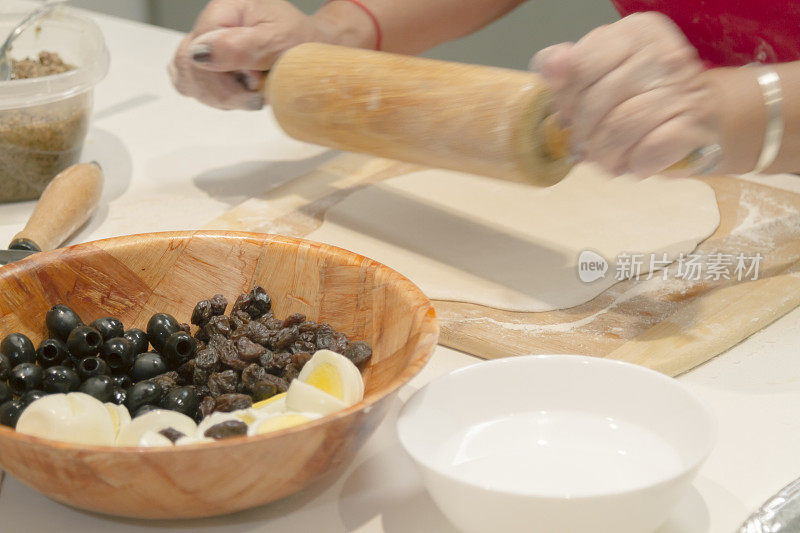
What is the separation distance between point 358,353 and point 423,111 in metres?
0.45

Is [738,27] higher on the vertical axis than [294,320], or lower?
higher

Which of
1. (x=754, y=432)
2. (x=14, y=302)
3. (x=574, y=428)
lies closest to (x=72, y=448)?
(x=14, y=302)

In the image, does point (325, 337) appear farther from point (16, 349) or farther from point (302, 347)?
point (16, 349)

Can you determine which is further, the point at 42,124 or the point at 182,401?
the point at 42,124

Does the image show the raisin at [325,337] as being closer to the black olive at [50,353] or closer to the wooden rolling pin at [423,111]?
the black olive at [50,353]

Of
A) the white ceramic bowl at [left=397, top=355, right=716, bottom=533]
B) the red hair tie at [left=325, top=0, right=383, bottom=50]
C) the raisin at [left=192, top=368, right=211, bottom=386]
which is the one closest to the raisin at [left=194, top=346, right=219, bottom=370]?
the raisin at [left=192, top=368, right=211, bottom=386]

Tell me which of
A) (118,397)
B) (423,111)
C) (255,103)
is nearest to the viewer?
(118,397)

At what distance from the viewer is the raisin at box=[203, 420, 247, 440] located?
2.27ft

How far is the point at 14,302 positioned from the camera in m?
0.88

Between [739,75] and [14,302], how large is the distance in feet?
2.88

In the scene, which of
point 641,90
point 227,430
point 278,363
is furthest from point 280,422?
point 641,90

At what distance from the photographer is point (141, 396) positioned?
0.78m

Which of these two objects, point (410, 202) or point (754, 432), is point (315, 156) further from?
point (754, 432)

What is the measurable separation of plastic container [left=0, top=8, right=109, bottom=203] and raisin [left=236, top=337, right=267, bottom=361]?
29.7 inches
